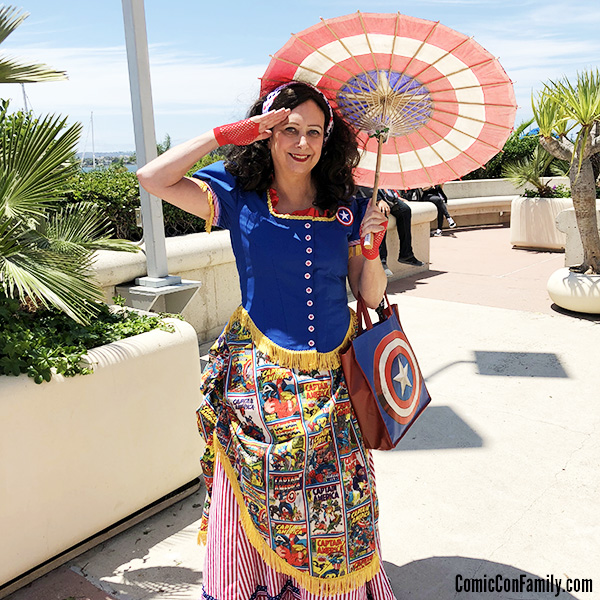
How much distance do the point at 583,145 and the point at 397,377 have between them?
499 centimetres

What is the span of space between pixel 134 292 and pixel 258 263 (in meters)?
2.88

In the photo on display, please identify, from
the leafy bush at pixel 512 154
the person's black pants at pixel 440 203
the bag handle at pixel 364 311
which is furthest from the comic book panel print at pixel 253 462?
the leafy bush at pixel 512 154

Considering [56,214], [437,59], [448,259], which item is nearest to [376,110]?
[437,59]

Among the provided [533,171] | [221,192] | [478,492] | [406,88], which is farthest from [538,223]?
[221,192]

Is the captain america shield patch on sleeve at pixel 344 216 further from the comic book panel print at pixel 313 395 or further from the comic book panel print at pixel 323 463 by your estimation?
the comic book panel print at pixel 323 463

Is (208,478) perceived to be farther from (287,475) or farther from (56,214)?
(56,214)

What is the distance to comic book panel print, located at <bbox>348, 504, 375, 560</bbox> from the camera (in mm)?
2086

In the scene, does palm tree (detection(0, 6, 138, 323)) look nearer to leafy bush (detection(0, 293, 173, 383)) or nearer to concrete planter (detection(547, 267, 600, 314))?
leafy bush (detection(0, 293, 173, 383))

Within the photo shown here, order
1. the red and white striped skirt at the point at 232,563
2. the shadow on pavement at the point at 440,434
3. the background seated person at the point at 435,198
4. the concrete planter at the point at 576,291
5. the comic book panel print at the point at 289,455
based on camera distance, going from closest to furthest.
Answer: the comic book panel print at the point at 289,455 → the red and white striped skirt at the point at 232,563 → the shadow on pavement at the point at 440,434 → the concrete planter at the point at 576,291 → the background seated person at the point at 435,198

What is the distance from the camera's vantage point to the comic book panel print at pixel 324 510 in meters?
2.05

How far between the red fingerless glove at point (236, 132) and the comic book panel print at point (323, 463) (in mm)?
933

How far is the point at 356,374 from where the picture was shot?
6.81 feet

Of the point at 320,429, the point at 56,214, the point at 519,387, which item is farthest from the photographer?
the point at 519,387

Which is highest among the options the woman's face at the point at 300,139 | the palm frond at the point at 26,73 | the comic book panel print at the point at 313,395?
the palm frond at the point at 26,73
